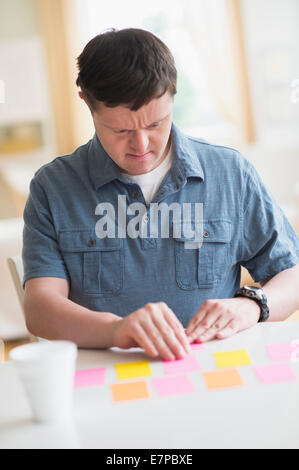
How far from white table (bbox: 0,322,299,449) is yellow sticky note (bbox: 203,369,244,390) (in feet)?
0.04

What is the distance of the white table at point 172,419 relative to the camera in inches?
28.9

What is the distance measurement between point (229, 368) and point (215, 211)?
0.52 meters

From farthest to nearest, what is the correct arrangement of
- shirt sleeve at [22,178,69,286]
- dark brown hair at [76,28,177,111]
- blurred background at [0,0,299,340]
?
blurred background at [0,0,299,340] → shirt sleeve at [22,178,69,286] → dark brown hair at [76,28,177,111]

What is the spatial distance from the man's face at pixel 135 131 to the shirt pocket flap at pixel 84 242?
180 mm

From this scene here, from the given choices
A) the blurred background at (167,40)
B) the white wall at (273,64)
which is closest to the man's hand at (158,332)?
the blurred background at (167,40)

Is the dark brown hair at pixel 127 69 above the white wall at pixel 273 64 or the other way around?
above

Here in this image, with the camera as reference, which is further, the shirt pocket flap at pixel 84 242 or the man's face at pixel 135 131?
the shirt pocket flap at pixel 84 242

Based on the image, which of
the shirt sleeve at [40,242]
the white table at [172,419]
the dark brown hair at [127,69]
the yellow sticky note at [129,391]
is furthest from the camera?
the shirt sleeve at [40,242]

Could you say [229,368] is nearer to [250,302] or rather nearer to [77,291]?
[250,302]

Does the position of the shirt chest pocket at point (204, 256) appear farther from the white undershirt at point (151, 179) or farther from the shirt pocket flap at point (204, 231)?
the white undershirt at point (151, 179)

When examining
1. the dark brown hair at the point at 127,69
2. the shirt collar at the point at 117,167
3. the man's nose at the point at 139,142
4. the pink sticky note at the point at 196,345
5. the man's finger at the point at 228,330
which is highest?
the dark brown hair at the point at 127,69

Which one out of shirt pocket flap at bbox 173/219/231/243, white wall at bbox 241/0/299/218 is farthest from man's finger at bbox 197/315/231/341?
white wall at bbox 241/0/299/218

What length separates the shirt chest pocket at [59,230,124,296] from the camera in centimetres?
135

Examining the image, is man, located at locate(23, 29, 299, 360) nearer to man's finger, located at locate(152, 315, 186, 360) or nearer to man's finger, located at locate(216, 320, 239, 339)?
man's finger, located at locate(216, 320, 239, 339)
